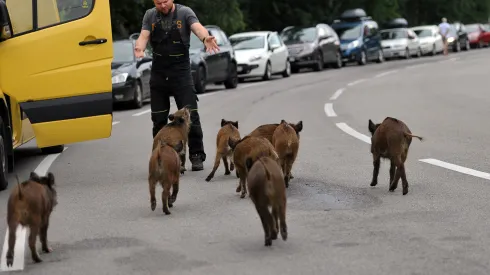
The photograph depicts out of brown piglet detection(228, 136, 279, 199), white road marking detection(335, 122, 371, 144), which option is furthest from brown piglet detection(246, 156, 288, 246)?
white road marking detection(335, 122, 371, 144)

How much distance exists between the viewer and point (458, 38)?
205 feet

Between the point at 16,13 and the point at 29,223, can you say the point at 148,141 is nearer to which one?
the point at 16,13

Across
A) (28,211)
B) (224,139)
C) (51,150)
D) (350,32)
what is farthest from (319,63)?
(28,211)

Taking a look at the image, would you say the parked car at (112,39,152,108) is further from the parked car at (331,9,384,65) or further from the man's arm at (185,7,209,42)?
the parked car at (331,9,384,65)

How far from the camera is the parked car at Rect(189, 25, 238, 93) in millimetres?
28047

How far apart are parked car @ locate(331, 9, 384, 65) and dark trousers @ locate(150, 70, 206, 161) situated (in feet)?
109

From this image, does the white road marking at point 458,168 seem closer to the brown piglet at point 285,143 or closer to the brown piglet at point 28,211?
the brown piglet at point 285,143

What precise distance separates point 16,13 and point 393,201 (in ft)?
14.5

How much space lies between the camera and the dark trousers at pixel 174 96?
38.8 feet

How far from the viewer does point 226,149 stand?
10844 millimetres

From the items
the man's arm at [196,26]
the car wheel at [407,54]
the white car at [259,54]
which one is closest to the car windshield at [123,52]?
the white car at [259,54]

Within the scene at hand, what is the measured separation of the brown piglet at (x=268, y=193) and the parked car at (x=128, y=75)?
16216 millimetres

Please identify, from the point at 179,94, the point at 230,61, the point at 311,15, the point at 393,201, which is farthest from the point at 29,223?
the point at 311,15

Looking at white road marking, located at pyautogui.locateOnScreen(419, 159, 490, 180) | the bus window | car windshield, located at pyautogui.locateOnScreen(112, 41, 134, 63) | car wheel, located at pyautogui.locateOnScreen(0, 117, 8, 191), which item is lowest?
car windshield, located at pyautogui.locateOnScreen(112, 41, 134, 63)
